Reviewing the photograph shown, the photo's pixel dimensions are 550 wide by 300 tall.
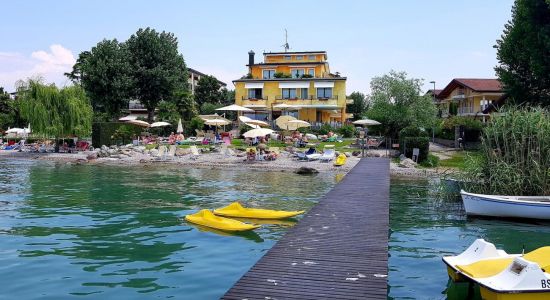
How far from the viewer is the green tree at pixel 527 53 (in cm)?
3375

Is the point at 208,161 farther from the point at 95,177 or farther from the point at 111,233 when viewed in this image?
the point at 111,233

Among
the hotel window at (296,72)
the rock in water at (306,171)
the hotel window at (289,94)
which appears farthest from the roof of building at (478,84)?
the rock in water at (306,171)

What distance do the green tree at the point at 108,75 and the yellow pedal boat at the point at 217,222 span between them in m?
44.9

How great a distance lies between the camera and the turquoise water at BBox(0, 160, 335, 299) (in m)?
9.95

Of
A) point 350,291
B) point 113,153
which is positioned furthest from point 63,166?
point 350,291

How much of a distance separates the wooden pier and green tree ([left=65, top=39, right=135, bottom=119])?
47152mm

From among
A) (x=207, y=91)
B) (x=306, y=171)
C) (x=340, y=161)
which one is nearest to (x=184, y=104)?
(x=207, y=91)

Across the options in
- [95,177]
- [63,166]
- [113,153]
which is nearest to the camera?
[95,177]

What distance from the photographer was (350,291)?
25.6 ft

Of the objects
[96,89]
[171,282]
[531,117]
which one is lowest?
[171,282]

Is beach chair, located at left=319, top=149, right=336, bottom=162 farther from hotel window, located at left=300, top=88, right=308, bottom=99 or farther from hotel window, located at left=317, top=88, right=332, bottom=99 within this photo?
hotel window, located at left=300, top=88, right=308, bottom=99

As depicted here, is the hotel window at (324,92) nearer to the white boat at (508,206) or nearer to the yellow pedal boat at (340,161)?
the yellow pedal boat at (340,161)

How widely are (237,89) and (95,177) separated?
39.1 m

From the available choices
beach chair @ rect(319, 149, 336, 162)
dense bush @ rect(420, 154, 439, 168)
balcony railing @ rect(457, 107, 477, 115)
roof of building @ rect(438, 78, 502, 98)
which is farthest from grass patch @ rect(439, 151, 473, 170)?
balcony railing @ rect(457, 107, 477, 115)
